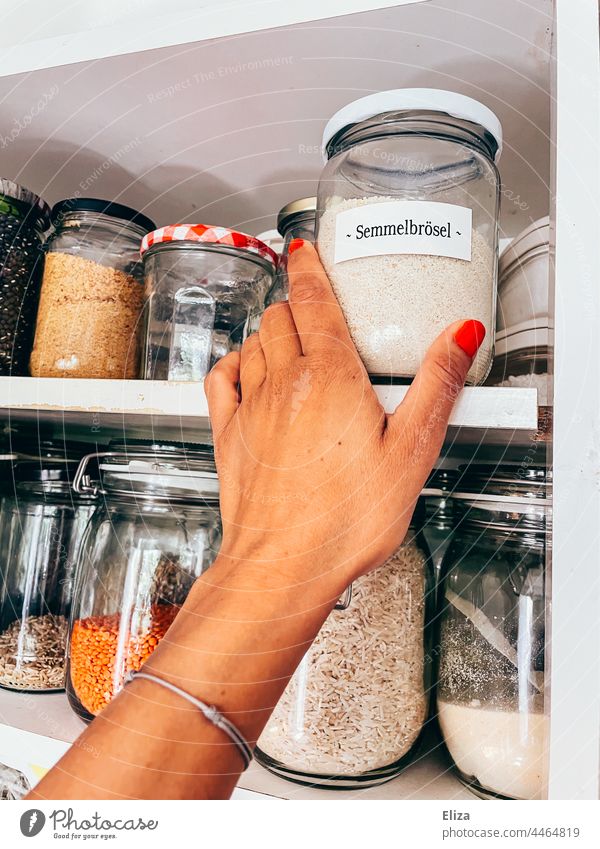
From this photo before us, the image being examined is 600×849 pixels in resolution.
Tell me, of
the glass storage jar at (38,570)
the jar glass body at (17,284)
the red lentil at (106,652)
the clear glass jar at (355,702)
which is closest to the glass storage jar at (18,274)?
the jar glass body at (17,284)

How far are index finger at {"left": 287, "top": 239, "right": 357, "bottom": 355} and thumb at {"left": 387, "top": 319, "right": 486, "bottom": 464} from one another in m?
0.04

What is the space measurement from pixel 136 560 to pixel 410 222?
0.94 feet

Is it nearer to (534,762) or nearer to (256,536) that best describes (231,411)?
(256,536)

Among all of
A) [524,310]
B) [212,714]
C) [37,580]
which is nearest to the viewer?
[212,714]

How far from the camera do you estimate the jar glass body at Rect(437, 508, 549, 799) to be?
1.07ft

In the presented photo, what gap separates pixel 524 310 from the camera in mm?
394

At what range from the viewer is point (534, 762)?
32 cm

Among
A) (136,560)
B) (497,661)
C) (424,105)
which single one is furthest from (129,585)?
(424,105)

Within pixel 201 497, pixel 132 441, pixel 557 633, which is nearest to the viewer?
pixel 557 633

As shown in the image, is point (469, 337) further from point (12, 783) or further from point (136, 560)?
point (12, 783)

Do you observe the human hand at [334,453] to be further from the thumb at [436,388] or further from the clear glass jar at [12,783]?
the clear glass jar at [12,783]

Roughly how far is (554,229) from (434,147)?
9 cm

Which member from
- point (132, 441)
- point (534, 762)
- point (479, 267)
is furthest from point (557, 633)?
point (132, 441)

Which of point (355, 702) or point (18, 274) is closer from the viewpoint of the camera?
point (355, 702)
